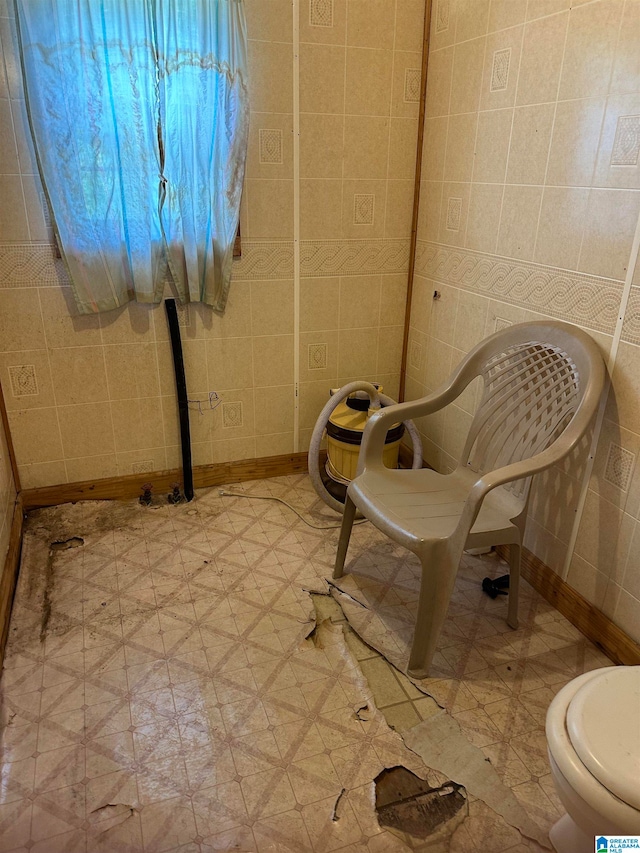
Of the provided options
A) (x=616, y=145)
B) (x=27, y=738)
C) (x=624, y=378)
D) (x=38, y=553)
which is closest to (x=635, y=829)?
(x=624, y=378)

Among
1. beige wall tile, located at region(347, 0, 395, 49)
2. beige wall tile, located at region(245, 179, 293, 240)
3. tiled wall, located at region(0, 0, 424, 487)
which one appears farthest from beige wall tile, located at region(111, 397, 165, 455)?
beige wall tile, located at region(347, 0, 395, 49)

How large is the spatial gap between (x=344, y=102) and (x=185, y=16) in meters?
0.69

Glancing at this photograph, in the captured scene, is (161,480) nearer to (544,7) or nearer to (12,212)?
(12,212)

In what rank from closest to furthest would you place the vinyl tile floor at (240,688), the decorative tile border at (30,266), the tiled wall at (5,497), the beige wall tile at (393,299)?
the vinyl tile floor at (240,688) < the tiled wall at (5,497) < the decorative tile border at (30,266) < the beige wall tile at (393,299)

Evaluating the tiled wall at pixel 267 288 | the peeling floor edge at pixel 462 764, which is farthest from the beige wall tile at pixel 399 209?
the peeling floor edge at pixel 462 764

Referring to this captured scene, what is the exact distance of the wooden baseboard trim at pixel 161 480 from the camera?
2.61 m

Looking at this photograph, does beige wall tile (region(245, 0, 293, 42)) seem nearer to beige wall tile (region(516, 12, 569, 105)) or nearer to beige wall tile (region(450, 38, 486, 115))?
beige wall tile (region(450, 38, 486, 115))

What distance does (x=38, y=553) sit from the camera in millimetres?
2338

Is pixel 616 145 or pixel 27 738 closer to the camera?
pixel 27 738

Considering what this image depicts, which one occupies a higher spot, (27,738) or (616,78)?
(616,78)

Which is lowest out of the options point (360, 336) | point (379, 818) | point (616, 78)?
point (379, 818)

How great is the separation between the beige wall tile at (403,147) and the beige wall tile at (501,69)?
17.5 inches

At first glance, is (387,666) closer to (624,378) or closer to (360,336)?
(624,378)

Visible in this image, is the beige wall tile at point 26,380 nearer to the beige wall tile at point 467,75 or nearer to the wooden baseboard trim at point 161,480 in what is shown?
the wooden baseboard trim at point 161,480
